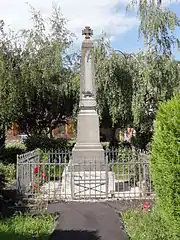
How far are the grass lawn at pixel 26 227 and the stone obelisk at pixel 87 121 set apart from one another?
3.62m

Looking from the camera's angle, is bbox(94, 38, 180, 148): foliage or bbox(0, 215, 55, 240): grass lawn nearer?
bbox(0, 215, 55, 240): grass lawn

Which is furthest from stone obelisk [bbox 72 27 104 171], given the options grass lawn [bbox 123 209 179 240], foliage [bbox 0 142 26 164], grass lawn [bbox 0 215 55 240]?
foliage [bbox 0 142 26 164]

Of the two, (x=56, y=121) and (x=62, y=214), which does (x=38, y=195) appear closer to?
(x=62, y=214)

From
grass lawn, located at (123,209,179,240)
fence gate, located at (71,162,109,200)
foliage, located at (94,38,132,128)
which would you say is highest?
foliage, located at (94,38,132,128)

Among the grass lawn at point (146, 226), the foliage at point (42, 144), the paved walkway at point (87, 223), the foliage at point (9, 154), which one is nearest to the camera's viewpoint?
the grass lawn at point (146, 226)

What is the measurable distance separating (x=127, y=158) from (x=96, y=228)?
723cm

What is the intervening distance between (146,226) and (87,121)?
5.58 meters

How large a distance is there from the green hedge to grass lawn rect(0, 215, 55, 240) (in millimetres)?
2150

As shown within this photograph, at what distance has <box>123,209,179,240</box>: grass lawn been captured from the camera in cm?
545

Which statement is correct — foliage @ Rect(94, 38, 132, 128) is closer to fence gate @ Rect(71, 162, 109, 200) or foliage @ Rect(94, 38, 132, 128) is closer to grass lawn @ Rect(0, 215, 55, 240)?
fence gate @ Rect(71, 162, 109, 200)

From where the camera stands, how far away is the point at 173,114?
15.2 ft

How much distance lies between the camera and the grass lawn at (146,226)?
545cm

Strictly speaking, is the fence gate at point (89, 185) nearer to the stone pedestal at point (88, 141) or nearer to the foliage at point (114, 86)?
the stone pedestal at point (88, 141)

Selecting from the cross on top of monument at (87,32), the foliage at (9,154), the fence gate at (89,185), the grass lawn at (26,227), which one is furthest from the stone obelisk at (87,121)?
the foliage at (9,154)
